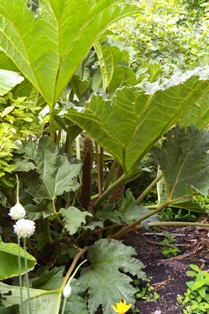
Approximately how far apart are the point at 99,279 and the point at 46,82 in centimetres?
78

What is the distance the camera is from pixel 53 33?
139 cm

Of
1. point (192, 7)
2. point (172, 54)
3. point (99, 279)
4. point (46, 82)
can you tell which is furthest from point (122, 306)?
point (192, 7)

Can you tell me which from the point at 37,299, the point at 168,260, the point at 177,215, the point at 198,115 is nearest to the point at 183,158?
the point at 198,115

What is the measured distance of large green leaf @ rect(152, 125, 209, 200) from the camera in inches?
60.6

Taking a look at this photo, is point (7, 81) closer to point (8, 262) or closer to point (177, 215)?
point (8, 262)

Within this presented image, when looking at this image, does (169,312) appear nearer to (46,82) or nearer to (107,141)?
(107,141)

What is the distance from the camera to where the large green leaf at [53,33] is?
52.2 inches

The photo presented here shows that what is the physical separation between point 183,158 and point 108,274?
0.54 metres

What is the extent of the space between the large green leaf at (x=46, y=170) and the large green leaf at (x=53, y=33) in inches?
9.4

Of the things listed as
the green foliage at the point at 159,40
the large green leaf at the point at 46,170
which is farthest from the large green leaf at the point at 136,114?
the green foliage at the point at 159,40

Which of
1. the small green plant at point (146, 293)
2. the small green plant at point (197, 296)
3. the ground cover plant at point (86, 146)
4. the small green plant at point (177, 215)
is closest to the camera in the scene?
the ground cover plant at point (86, 146)

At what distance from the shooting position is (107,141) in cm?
148

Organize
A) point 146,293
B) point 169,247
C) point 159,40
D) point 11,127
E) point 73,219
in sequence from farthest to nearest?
point 159,40 < point 169,247 < point 146,293 < point 11,127 < point 73,219

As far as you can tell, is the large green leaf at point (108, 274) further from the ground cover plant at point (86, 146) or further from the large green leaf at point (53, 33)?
the large green leaf at point (53, 33)
